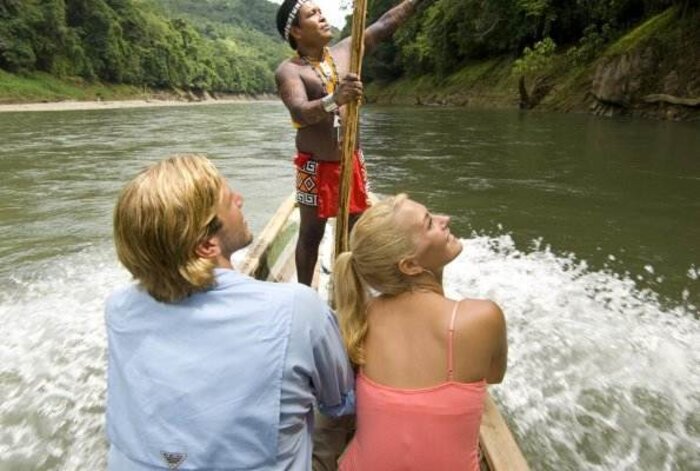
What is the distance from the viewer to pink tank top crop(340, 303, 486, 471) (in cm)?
154

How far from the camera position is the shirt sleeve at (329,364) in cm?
137

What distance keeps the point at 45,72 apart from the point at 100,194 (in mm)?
49110

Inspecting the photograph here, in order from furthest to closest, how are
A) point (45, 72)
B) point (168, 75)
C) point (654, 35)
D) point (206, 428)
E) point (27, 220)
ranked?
point (168, 75) < point (45, 72) < point (654, 35) < point (27, 220) < point (206, 428)

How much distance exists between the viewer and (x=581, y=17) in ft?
87.6

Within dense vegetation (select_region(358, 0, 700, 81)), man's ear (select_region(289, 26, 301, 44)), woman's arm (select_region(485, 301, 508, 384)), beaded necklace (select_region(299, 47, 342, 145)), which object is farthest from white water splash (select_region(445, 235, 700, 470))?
dense vegetation (select_region(358, 0, 700, 81))

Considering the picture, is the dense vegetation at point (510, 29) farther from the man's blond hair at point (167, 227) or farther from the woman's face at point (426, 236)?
the man's blond hair at point (167, 227)

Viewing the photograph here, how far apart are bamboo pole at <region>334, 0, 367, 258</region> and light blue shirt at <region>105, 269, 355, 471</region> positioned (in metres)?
1.44

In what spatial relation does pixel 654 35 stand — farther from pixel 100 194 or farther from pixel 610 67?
pixel 100 194

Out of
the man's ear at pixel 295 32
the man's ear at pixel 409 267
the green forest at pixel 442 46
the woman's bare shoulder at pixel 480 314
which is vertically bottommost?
the green forest at pixel 442 46

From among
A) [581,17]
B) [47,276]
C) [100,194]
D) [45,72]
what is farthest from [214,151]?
[45,72]

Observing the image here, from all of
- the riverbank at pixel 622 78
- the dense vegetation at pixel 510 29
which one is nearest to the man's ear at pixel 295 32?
the riverbank at pixel 622 78

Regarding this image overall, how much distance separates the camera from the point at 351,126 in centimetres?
266

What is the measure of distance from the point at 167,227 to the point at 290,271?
3011 millimetres

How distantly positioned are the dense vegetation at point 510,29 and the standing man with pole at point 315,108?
18537 mm
